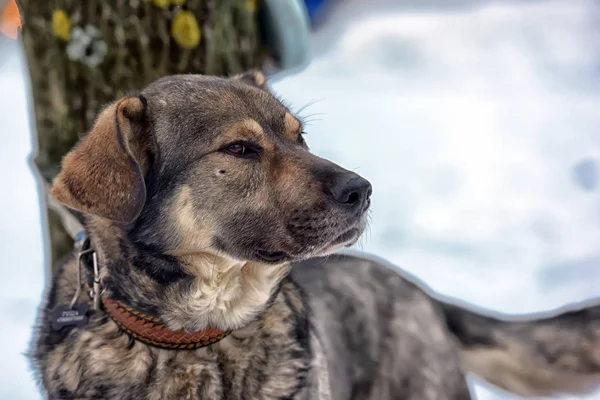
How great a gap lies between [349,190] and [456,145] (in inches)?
194

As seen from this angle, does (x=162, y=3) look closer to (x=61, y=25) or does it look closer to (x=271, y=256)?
(x=61, y=25)

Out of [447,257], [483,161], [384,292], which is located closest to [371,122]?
[483,161]

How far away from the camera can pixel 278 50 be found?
13.6 feet

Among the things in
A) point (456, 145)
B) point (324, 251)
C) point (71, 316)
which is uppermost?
point (324, 251)

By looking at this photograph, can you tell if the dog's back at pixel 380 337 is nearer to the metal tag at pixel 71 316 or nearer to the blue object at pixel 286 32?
the metal tag at pixel 71 316

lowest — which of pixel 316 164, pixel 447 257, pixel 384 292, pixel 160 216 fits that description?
pixel 447 257

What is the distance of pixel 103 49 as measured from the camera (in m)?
3.77

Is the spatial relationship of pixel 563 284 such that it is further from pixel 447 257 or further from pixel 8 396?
pixel 8 396

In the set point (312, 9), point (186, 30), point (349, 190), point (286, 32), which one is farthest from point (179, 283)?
point (312, 9)

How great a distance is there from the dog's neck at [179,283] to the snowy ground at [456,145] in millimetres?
1704

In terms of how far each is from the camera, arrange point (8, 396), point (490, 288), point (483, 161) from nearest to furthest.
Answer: point (8, 396)
point (490, 288)
point (483, 161)

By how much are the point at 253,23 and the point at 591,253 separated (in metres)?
3.21

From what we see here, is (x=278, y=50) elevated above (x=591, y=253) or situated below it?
above

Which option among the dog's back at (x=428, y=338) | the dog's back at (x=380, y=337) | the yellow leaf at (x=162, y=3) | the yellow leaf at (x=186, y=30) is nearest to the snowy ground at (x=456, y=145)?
the dog's back at (x=428, y=338)
